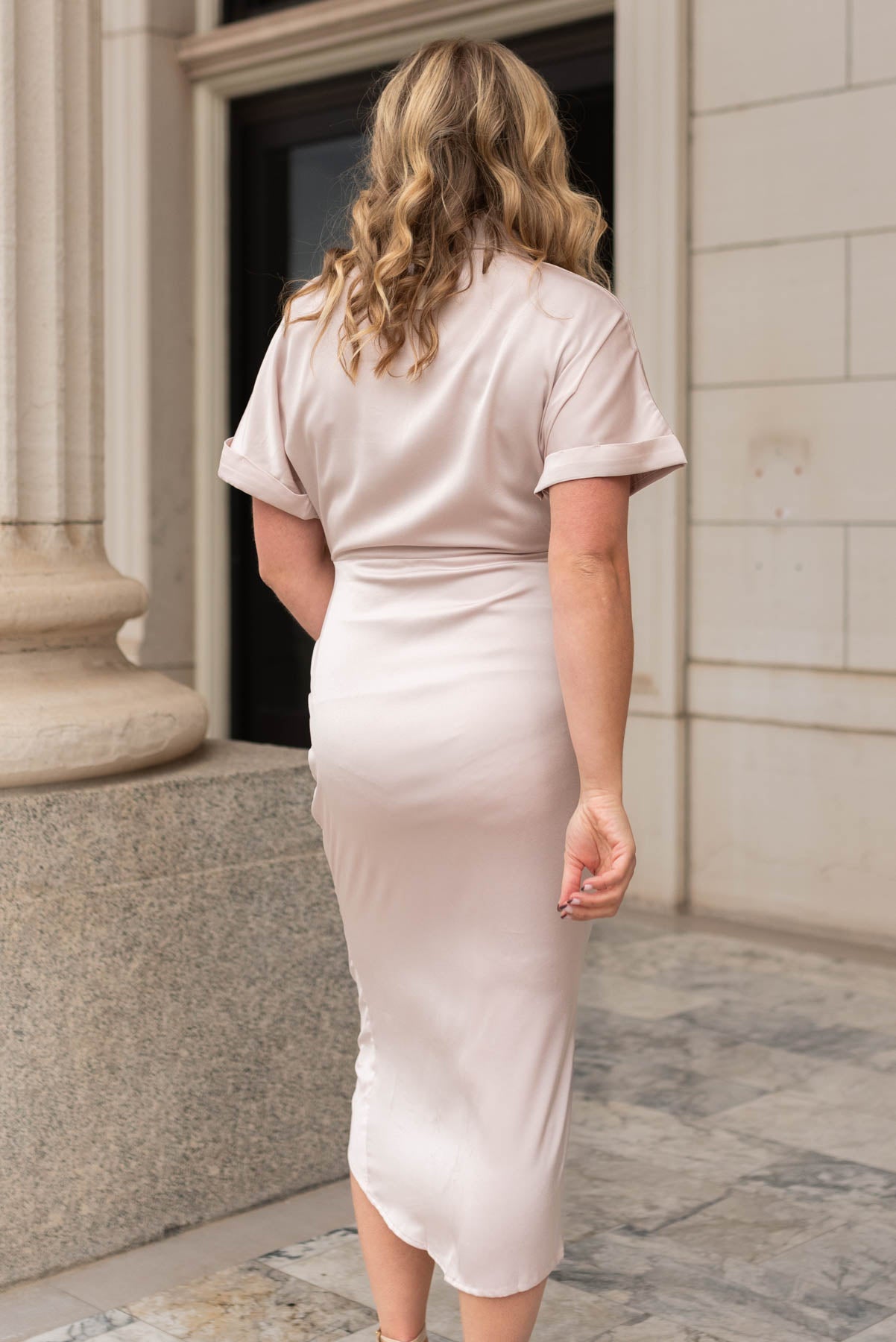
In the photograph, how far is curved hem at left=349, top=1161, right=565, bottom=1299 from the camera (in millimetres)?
2252

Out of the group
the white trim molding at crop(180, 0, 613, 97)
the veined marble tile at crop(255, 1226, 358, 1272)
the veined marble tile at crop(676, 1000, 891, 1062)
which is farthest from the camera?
the white trim molding at crop(180, 0, 613, 97)

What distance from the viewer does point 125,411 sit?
26.0ft

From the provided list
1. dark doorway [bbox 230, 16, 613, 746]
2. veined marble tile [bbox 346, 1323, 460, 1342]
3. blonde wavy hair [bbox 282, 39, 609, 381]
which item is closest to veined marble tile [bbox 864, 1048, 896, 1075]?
veined marble tile [bbox 346, 1323, 460, 1342]

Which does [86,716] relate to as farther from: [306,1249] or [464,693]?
[464,693]

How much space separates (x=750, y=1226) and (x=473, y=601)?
5.79ft

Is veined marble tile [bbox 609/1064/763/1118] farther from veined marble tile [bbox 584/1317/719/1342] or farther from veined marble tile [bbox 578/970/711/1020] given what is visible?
veined marble tile [bbox 584/1317/719/1342]

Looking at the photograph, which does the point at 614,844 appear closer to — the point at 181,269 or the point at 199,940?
the point at 199,940

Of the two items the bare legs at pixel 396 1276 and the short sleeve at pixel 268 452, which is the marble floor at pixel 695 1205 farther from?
the short sleeve at pixel 268 452

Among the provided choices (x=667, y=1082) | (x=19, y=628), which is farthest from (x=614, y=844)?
(x=667, y=1082)

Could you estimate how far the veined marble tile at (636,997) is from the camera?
4.87 metres

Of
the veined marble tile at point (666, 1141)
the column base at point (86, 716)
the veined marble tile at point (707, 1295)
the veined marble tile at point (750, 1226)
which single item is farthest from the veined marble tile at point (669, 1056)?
the column base at point (86, 716)

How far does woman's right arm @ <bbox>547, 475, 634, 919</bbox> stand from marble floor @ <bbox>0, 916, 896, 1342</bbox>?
1.16 m

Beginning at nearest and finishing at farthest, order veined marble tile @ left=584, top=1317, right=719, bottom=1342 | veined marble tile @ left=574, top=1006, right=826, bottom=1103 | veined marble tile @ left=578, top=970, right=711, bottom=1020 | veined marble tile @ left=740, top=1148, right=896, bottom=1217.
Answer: veined marble tile @ left=584, top=1317, right=719, bottom=1342 < veined marble tile @ left=740, top=1148, right=896, bottom=1217 < veined marble tile @ left=574, top=1006, right=826, bottom=1103 < veined marble tile @ left=578, top=970, right=711, bottom=1020

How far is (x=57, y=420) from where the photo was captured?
134 inches
